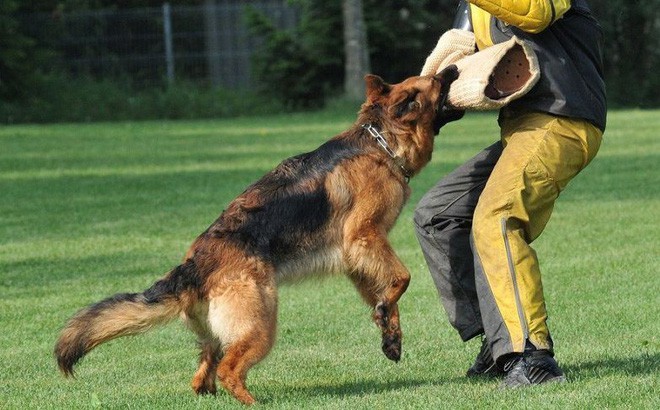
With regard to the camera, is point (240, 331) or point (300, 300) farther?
point (300, 300)

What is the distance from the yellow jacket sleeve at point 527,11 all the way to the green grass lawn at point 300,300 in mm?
1596

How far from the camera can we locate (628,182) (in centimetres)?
1491

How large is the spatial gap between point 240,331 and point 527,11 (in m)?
1.89

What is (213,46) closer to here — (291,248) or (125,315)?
(291,248)

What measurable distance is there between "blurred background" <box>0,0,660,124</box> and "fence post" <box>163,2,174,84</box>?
0.12 ft

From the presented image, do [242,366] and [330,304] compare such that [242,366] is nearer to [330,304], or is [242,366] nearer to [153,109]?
[330,304]

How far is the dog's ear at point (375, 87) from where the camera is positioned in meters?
6.48

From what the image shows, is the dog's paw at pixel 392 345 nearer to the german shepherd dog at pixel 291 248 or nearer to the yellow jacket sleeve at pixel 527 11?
the german shepherd dog at pixel 291 248

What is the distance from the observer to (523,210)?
235 inches

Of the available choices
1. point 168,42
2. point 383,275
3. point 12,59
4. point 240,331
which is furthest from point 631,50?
point 240,331

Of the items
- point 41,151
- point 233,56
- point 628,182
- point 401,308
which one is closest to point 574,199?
point 628,182

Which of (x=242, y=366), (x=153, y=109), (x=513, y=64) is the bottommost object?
(x=153, y=109)

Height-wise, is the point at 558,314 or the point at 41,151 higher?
the point at 558,314

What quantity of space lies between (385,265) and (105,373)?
167 centimetres
